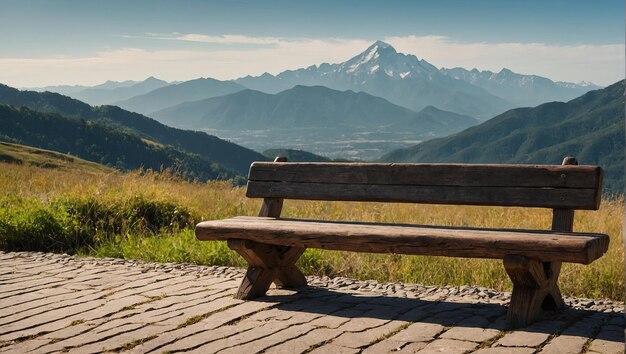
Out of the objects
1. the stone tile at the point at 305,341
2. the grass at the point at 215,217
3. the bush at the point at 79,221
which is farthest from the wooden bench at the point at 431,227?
the bush at the point at 79,221

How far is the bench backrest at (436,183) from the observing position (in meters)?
4.85

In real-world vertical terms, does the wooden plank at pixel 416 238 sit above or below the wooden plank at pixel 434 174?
below

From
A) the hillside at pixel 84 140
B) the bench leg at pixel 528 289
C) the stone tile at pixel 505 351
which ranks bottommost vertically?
the hillside at pixel 84 140

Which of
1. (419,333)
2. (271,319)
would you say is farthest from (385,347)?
(271,319)

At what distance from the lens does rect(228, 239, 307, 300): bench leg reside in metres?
5.31

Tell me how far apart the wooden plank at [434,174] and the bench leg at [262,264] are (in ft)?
2.05

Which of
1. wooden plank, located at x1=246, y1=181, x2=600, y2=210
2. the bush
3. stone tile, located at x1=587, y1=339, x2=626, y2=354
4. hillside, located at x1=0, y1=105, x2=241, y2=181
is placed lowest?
hillside, located at x1=0, y1=105, x2=241, y2=181

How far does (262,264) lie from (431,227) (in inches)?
50.8

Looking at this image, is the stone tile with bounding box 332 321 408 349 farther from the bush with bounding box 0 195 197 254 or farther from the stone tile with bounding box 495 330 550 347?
the bush with bounding box 0 195 197 254

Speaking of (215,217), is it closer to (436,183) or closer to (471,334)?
(436,183)

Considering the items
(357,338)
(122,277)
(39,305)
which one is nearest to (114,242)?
(122,277)

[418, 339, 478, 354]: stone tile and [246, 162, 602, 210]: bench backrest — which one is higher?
[246, 162, 602, 210]: bench backrest

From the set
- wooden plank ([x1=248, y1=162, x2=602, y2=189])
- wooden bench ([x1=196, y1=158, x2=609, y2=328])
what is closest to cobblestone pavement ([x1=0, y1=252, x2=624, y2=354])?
wooden bench ([x1=196, y1=158, x2=609, y2=328])

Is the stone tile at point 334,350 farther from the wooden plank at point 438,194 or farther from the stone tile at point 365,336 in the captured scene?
the wooden plank at point 438,194
